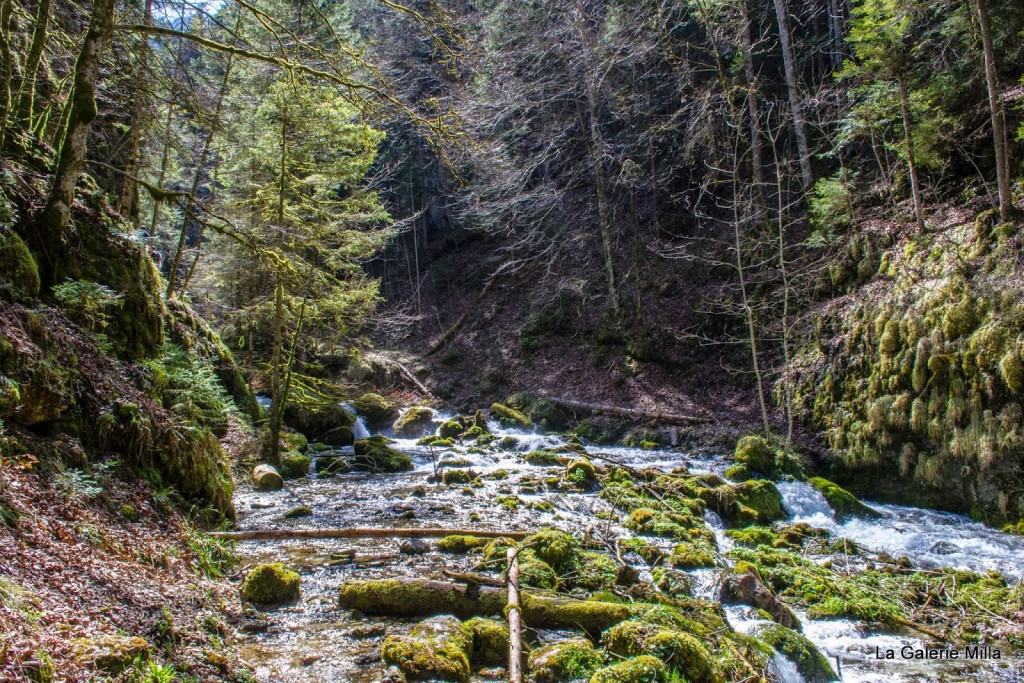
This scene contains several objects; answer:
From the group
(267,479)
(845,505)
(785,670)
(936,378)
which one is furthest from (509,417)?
(785,670)

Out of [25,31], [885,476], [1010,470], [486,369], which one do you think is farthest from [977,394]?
[486,369]

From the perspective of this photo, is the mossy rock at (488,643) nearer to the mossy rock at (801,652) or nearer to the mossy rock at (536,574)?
the mossy rock at (536,574)

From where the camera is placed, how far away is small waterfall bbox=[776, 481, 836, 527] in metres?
8.56

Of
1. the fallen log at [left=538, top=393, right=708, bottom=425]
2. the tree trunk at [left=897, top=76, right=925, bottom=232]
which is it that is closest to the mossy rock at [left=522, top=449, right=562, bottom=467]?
the fallen log at [left=538, top=393, right=708, bottom=425]

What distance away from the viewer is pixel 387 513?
8547mm

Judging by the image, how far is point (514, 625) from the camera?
398 cm

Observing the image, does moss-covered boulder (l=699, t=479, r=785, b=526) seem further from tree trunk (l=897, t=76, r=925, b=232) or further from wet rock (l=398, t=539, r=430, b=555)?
tree trunk (l=897, t=76, r=925, b=232)

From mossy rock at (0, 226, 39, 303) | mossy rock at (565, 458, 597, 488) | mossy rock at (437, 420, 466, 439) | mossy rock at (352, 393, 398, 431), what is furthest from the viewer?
mossy rock at (352, 393, 398, 431)

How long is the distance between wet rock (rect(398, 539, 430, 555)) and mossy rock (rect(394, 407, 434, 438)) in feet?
33.3

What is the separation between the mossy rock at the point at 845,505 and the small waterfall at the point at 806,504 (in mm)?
97

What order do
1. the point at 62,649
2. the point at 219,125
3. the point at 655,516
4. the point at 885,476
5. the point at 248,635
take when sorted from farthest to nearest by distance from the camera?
the point at 885,476 → the point at 655,516 → the point at 219,125 → the point at 248,635 → the point at 62,649

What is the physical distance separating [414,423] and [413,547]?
34.6ft

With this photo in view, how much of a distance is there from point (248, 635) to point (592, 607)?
285 centimetres

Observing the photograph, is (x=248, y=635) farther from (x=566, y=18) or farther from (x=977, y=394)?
(x=566, y=18)
